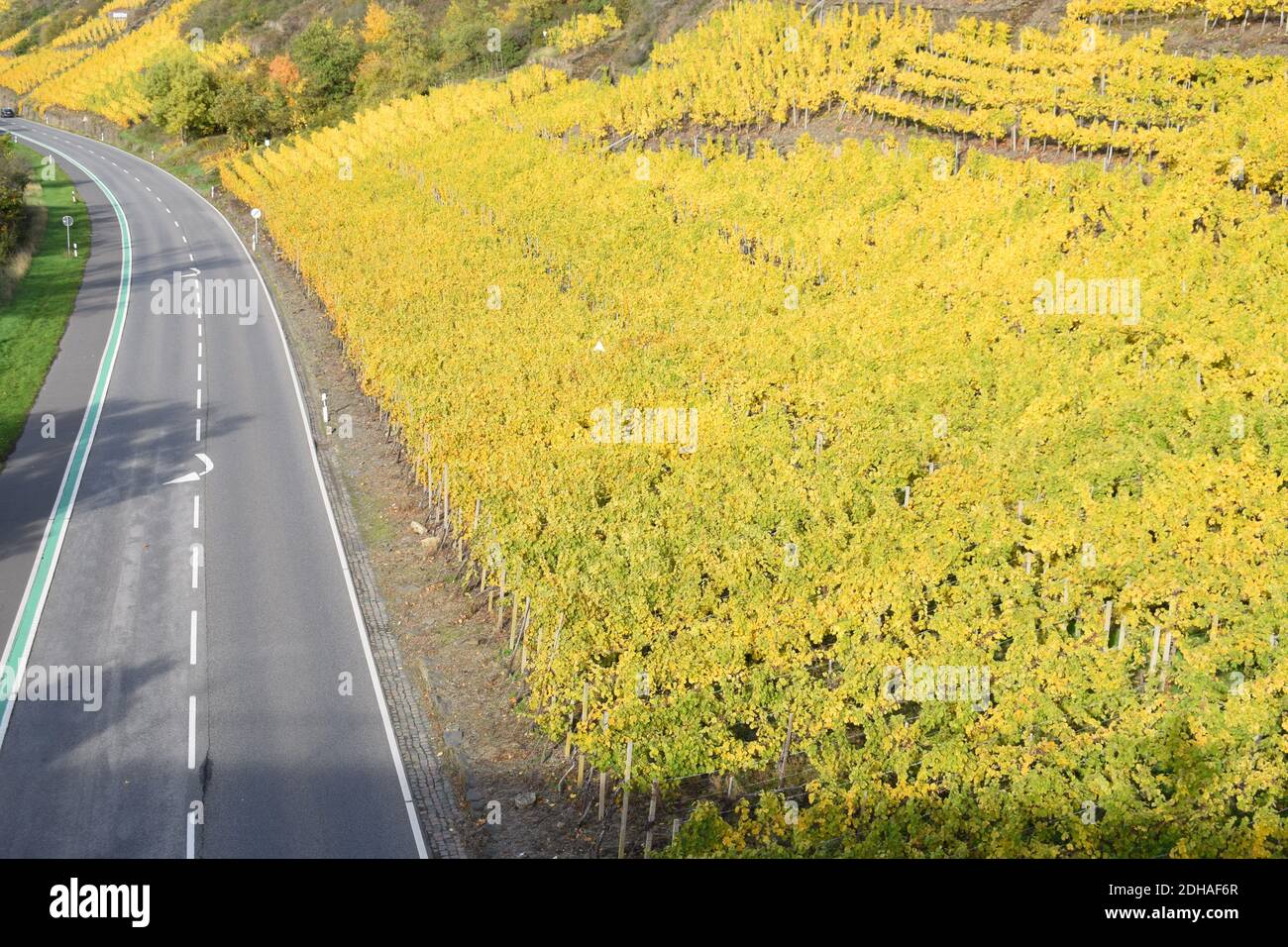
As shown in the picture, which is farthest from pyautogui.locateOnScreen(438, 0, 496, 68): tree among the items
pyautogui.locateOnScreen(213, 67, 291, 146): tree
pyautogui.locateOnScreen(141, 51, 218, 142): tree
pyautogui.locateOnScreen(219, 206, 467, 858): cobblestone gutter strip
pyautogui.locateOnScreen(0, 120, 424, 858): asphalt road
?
pyautogui.locateOnScreen(219, 206, 467, 858): cobblestone gutter strip

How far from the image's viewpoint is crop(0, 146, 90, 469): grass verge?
130 ft

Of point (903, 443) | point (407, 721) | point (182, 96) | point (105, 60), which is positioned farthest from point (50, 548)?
point (105, 60)

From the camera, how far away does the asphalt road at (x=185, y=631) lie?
20016mm

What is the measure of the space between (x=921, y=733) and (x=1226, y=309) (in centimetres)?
1978

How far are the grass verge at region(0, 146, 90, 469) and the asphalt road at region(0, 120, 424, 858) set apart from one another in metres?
0.76

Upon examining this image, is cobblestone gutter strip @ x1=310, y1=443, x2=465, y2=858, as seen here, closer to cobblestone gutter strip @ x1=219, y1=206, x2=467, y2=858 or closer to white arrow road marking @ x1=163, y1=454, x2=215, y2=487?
cobblestone gutter strip @ x1=219, y1=206, x2=467, y2=858

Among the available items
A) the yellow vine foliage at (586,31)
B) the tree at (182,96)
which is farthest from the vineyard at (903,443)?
the tree at (182,96)

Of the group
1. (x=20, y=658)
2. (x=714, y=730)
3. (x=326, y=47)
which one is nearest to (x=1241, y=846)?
(x=714, y=730)

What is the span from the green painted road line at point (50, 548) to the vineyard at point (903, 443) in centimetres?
983

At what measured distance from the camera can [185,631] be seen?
84.6ft

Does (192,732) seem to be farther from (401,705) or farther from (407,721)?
(407,721)

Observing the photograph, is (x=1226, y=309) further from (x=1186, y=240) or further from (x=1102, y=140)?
(x=1102, y=140)

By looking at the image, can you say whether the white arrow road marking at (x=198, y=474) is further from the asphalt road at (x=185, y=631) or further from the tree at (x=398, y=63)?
the tree at (x=398, y=63)

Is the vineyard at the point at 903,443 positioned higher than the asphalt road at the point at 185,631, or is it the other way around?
the vineyard at the point at 903,443
